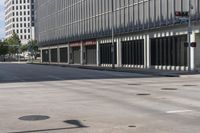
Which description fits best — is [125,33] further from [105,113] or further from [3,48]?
[3,48]

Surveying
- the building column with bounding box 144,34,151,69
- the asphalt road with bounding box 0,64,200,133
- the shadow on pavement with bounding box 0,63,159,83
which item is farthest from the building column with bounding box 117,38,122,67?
the asphalt road with bounding box 0,64,200,133

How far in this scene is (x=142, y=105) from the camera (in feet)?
49.5

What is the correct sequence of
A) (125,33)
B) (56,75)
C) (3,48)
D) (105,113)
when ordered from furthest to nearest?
1. (3,48)
2. (125,33)
3. (56,75)
4. (105,113)

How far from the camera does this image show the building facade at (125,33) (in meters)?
45.0

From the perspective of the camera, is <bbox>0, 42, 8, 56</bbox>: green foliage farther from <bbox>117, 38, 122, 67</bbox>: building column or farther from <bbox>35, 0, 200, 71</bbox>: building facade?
<bbox>117, 38, 122, 67</bbox>: building column

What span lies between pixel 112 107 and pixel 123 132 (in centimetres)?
456

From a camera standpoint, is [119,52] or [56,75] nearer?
[56,75]

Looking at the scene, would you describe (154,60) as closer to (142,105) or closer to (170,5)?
(170,5)

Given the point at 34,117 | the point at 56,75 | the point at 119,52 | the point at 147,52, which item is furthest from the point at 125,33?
the point at 34,117

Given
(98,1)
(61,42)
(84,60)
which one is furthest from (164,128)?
(61,42)

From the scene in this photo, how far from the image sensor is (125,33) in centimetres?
5812

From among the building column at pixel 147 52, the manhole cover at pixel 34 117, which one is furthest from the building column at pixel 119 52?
the manhole cover at pixel 34 117

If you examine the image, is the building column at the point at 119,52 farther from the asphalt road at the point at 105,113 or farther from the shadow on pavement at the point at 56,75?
the asphalt road at the point at 105,113

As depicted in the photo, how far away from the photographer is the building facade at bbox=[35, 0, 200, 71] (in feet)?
148
